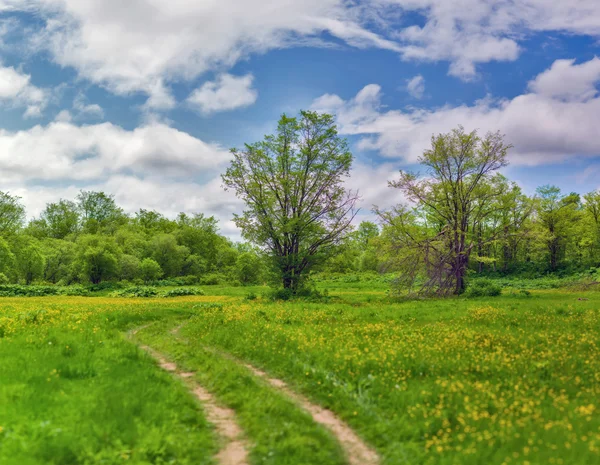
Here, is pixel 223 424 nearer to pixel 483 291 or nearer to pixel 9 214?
pixel 483 291

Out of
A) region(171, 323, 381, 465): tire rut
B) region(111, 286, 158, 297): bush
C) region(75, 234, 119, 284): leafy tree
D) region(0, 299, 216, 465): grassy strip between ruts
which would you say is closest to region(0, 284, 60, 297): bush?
region(111, 286, 158, 297): bush

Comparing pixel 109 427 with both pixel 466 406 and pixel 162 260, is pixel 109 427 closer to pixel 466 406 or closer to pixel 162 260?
pixel 466 406

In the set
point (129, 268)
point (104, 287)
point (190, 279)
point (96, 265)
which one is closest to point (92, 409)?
point (104, 287)

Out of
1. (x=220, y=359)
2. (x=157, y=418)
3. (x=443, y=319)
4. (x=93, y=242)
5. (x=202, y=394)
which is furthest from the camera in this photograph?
(x=93, y=242)

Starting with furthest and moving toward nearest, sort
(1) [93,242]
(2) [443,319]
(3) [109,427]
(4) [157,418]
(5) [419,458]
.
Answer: (1) [93,242] → (2) [443,319] → (4) [157,418] → (3) [109,427] → (5) [419,458]

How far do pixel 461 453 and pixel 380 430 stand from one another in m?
1.64

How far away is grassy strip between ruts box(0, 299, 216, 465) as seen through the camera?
259 inches

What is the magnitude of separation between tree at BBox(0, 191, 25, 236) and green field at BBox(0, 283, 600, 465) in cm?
7035

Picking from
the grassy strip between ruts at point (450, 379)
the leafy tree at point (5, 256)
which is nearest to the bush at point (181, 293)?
the grassy strip between ruts at point (450, 379)

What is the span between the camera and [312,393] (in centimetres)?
990

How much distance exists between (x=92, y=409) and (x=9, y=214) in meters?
82.8

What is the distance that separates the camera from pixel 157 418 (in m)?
7.99

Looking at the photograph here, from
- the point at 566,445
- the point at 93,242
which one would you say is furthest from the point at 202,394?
the point at 93,242

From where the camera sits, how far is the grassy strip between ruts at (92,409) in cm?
657
